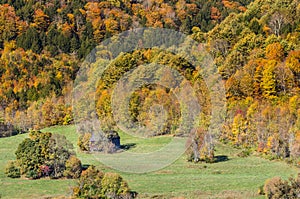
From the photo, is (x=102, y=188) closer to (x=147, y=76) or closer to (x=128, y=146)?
(x=128, y=146)

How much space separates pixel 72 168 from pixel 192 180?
8702 mm

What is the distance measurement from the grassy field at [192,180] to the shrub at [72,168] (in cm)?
125

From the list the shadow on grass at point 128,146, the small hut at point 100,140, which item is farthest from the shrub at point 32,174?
the shadow on grass at point 128,146

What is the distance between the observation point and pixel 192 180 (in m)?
45.3

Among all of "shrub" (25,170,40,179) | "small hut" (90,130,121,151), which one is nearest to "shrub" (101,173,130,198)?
"shrub" (25,170,40,179)

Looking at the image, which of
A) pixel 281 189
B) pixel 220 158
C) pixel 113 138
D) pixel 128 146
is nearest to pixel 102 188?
pixel 281 189

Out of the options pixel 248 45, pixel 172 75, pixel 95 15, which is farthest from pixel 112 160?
pixel 95 15

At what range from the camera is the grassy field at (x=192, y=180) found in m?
41.0

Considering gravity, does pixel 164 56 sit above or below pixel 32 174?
above

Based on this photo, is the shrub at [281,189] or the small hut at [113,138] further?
the small hut at [113,138]

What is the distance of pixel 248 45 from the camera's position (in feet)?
267

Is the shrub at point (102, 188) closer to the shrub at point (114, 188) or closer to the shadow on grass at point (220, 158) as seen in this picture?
the shrub at point (114, 188)

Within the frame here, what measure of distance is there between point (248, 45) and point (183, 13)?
42114 millimetres

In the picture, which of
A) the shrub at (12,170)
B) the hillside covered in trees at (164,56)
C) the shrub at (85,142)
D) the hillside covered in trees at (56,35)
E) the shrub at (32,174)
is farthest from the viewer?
the hillside covered in trees at (56,35)
